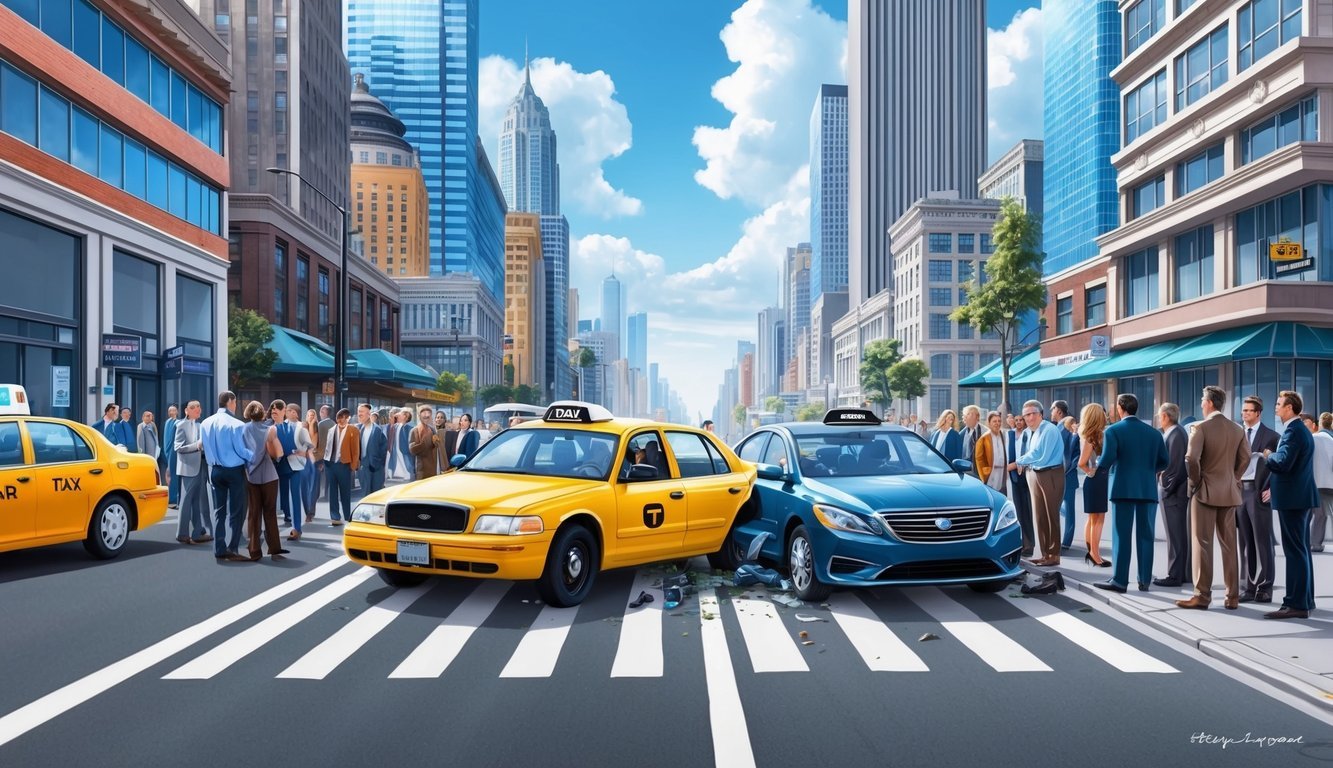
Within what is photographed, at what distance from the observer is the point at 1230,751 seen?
4586 mm

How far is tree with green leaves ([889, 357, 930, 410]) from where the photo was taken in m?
87.6

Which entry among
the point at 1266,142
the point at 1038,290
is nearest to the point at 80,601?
the point at 1266,142

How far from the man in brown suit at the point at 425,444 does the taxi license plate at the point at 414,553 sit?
312 inches

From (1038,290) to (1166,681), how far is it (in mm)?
33321

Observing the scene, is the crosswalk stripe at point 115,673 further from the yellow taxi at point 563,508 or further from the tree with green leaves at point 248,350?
the tree with green leaves at point 248,350

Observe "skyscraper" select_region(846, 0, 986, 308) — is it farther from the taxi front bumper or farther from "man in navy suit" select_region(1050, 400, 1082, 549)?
the taxi front bumper

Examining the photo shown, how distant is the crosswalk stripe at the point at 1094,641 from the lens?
6238 millimetres

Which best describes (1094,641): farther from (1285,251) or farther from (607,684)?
(1285,251)

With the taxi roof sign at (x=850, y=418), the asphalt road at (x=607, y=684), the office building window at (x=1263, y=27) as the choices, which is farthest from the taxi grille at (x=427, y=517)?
the office building window at (x=1263, y=27)

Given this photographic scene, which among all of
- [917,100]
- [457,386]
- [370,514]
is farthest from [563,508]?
[917,100]

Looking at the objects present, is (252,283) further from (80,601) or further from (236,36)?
(80,601)

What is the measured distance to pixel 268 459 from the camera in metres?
10.5

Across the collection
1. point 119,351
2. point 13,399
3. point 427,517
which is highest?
point 119,351

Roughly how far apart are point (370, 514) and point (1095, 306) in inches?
1487
